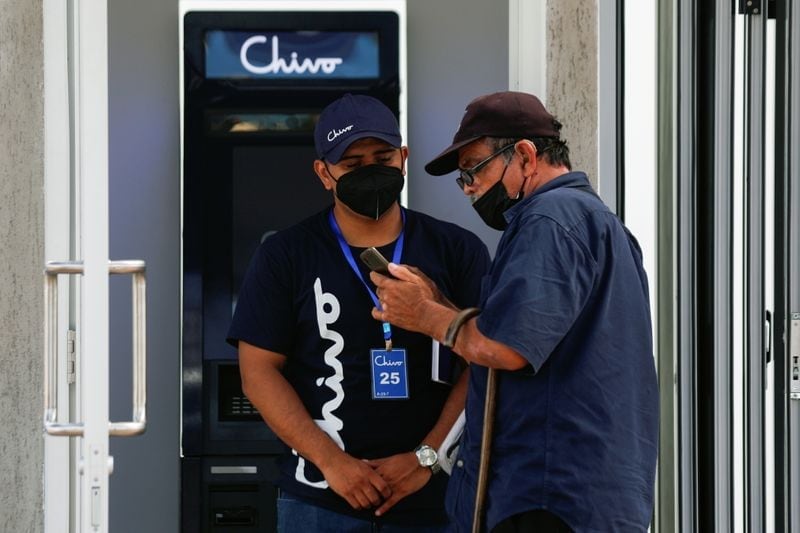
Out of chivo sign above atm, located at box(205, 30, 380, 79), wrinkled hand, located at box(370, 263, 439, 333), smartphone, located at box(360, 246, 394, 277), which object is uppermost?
chivo sign above atm, located at box(205, 30, 380, 79)

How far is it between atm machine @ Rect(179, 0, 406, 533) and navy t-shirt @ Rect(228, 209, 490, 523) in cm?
124

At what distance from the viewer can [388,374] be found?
2652 mm

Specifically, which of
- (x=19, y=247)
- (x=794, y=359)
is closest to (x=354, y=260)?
(x=19, y=247)

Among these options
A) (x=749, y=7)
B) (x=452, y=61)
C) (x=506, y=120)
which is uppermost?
(x=452, y=61)

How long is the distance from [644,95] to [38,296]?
1590 mm

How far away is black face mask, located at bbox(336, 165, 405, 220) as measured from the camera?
2725mm

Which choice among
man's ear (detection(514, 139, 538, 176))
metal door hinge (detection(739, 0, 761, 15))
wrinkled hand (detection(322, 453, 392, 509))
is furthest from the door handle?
metal door hinge (detection(739, 0, 761, 15))

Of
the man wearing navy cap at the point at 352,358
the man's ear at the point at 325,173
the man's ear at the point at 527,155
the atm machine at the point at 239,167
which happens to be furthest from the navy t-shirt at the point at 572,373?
the atm machine at the point at 239,167

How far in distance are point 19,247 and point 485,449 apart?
1.40 meters

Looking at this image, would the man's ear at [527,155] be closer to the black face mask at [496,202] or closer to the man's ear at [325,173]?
the black face mask at [496,202]

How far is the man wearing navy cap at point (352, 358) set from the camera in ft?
8.59

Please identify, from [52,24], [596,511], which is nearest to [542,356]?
[596,511]

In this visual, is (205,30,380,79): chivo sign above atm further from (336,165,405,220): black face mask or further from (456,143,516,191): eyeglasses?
(456,143,516,191): eyeglasses

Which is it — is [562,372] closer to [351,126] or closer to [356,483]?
[356,483]
